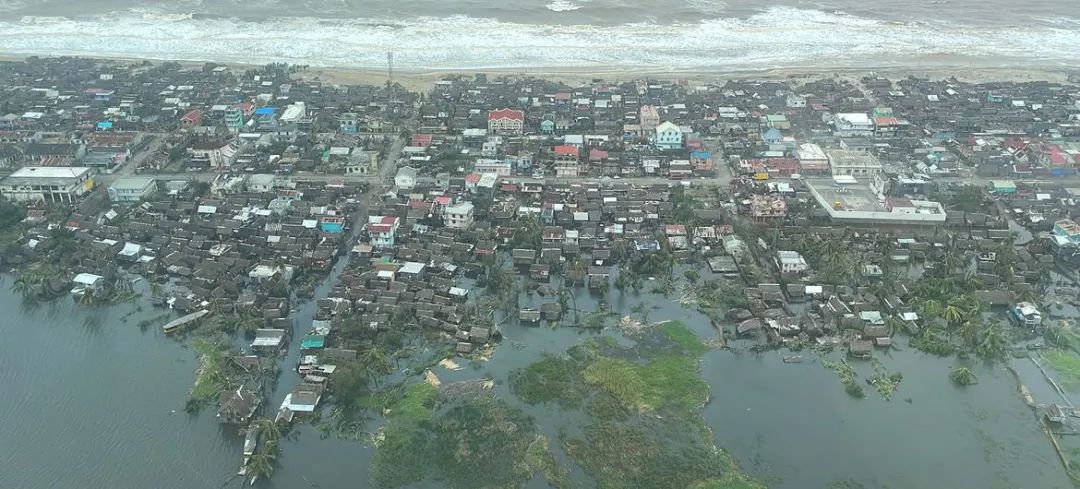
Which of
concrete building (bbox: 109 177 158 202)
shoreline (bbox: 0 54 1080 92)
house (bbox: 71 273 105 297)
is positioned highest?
shoreline (bbox: 0 54 1080 92)

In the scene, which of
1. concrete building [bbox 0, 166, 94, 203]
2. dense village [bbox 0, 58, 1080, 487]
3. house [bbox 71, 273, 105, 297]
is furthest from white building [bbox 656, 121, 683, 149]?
concrete building [bbox 0, 166, 94, 203]

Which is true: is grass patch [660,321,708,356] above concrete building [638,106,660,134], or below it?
below

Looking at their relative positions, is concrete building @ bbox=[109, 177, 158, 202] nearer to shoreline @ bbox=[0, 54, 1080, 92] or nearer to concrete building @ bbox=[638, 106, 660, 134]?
shoreline @ bbox=[0, 54, 1080, 92]

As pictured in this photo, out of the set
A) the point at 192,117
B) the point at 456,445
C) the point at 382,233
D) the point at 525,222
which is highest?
the point at 192,117

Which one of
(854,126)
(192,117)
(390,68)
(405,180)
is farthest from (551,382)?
(390,68)

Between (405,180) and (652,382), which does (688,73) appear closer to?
(405,180)

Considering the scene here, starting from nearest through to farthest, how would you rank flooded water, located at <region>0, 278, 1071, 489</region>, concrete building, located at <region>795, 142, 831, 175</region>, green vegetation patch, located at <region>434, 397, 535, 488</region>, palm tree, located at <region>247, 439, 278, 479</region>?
palm tree, located at <region>247, 439, 278, 479</region> < green vegetation patch, located at <region>434, 397, 535, 488</region> < flooded water, located at <region>0, 278, 1071, 489</region> < concrete building, located at <region>795, 142, 831, 175</region>

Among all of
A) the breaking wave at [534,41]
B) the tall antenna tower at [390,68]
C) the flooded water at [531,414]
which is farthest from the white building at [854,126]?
the tall antenna tower at [390,68]
